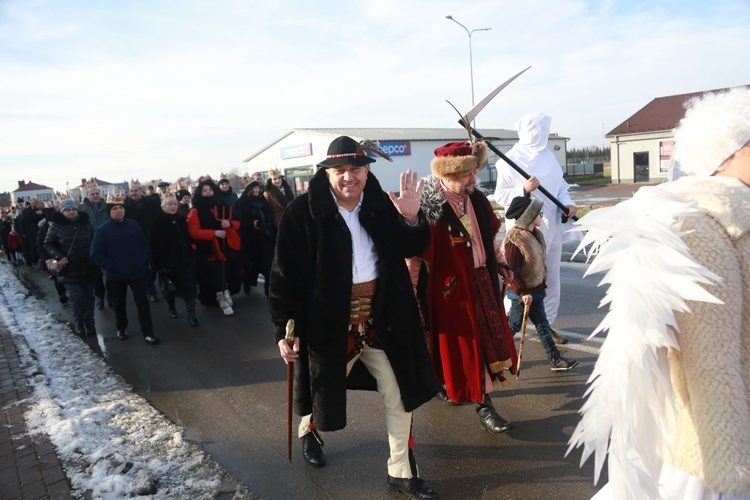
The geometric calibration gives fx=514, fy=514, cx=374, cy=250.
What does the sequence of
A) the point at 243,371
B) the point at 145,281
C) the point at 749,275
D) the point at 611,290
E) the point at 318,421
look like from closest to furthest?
the point at 749,275
the point at 611,290
the point at 318,421
the point at 243,371
the point at 145,281

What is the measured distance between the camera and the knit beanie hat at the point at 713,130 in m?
1.56

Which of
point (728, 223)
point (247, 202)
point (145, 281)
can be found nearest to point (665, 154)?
point (247, 202)

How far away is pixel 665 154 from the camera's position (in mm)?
27172

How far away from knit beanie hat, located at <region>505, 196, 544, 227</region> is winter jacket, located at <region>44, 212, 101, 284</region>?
19.3ft

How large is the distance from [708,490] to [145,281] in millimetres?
6444

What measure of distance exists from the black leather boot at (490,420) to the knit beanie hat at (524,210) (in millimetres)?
1501

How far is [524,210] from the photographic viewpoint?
434 cm

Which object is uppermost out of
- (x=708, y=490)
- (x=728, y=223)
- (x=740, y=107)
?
(x=740, y=107)

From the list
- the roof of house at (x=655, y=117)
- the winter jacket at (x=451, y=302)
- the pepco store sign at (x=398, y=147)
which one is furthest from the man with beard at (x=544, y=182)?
the pepco store sign at (x=398, y=147)

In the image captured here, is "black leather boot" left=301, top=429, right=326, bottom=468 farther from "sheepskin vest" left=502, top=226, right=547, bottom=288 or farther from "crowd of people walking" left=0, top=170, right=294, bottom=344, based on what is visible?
"crowd of people walking" left=0, top=170, right=294, bottom=344

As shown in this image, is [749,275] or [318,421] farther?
[318,421]

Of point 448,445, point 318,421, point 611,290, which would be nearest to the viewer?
point 611,290

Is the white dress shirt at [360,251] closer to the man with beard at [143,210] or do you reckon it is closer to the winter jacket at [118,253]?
the winter jacket at [118,253]

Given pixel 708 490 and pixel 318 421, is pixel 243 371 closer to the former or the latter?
pixel 318 421
